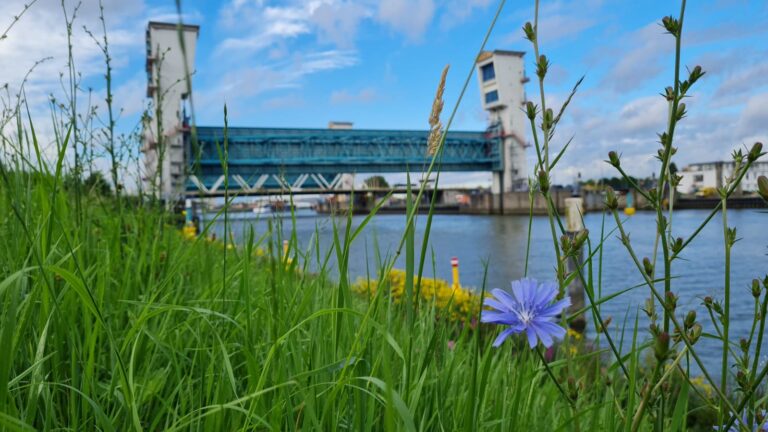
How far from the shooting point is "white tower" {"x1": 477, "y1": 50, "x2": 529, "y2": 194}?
2021 inches

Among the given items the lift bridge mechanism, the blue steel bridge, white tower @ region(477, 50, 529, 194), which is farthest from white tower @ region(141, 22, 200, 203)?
white tower @ region(477, 50, 529, 194)

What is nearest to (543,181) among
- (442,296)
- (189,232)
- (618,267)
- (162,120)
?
(162,120)

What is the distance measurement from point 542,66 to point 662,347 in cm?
40

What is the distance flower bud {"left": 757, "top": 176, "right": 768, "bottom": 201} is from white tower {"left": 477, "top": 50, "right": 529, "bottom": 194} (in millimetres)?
51566

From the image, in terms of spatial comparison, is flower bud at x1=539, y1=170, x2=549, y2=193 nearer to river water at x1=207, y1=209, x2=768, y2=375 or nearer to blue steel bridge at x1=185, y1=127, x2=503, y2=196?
river water at x1=207, y1=209, x2=768, y2=375

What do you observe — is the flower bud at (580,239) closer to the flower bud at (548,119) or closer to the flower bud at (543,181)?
the flower bud at (543,181)

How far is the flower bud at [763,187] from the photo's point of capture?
609 mm

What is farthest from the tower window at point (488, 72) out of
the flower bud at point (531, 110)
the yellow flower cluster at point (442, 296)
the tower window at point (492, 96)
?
the flower bud at point (531, 110)

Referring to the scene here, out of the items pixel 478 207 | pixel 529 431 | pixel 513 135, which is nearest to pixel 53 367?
pixel 529 431

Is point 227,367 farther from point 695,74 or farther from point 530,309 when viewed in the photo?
point 695,74

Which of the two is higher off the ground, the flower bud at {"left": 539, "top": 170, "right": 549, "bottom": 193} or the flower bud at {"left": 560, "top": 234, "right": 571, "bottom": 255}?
the flower bud at {"left": 539, "top": 170, "right": 549, "bottom": 193}

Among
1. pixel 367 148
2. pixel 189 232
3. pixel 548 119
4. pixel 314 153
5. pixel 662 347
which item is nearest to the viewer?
pixel 662 347

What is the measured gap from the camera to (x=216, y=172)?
41312 mm

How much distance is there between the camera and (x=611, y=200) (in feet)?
2.24
